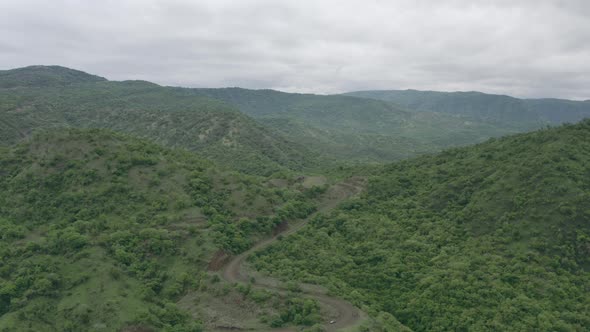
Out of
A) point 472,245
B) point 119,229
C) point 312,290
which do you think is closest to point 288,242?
point 312,290

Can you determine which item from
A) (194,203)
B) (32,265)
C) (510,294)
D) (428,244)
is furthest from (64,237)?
(510,294)

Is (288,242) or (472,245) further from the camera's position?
(288,242)

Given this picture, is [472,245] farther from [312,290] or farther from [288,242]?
[288,242]

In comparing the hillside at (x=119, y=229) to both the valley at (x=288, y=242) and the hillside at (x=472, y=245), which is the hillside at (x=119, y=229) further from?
the hillside at (x=472, y=245)

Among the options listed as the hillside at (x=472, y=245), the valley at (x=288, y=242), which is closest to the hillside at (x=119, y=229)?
the valley at (x=288, y=242)

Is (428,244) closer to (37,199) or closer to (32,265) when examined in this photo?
(32,265)

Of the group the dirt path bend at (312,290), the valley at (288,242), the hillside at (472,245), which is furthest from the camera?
the hillside at (472,245)
